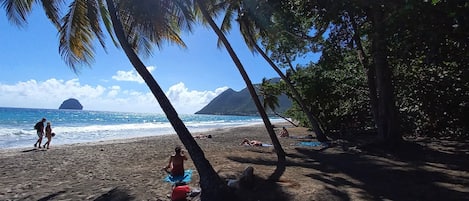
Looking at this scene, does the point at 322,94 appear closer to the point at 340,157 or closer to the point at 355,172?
the point at 340,157

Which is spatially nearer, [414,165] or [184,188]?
[184,188]

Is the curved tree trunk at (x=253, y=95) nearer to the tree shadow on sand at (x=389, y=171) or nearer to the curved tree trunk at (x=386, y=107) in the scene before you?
the tree shadow on sand at (x=389, y=171)

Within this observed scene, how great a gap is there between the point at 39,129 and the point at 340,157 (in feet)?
42.9

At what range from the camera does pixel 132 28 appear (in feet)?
32.1

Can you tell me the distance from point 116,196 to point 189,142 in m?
1.78

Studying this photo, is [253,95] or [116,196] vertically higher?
[253,95]

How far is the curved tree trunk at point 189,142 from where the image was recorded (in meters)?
5.97

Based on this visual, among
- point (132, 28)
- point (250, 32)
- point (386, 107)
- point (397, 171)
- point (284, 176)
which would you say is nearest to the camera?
point (284, 176)

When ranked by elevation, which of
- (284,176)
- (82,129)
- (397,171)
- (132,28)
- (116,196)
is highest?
(132,28)

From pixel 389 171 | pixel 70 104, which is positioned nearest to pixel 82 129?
pixel 389 171

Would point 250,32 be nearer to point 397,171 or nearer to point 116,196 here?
point 397,171

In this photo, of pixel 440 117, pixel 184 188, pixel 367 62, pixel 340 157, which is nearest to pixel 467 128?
pixel 440 117

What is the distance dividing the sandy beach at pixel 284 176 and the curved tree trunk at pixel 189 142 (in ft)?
2.51

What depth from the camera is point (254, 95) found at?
34.9ft
